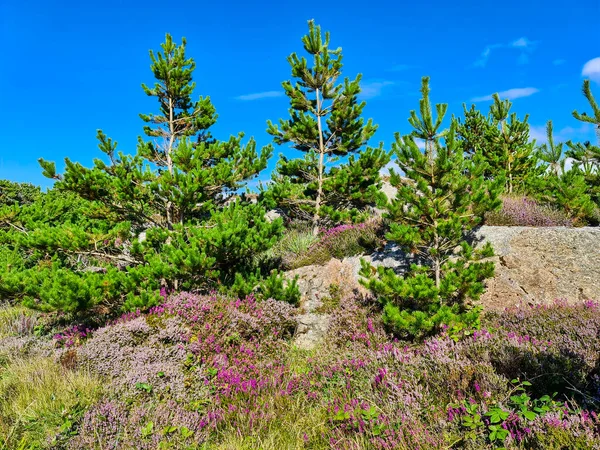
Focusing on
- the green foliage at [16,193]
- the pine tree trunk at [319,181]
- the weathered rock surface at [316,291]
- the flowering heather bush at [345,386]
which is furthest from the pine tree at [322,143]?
the green foliage at [16,193]

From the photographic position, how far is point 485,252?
536 cm

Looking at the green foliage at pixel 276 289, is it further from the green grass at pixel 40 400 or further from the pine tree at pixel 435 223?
the green grass at pixel 40 400

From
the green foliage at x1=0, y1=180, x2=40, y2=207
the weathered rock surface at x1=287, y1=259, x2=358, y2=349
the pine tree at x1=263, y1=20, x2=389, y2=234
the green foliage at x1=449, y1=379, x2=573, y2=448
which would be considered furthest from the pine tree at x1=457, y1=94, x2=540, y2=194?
the green foliage at x1=0, y1=180, x2=40, y2=207

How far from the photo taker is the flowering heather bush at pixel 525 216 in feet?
27.5

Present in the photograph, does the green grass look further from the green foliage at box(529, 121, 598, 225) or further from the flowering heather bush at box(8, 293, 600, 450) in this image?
the green foliage at box(529, 121, 598, 225)

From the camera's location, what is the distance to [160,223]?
860cm

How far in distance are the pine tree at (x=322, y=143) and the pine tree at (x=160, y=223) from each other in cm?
396

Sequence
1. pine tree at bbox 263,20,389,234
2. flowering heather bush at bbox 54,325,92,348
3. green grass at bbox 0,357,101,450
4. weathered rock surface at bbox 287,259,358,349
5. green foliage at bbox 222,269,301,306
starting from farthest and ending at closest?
pine tree at bbox 263,20,389,234 < green foliage at bbox 222,269,301,306 < weathered rock surface at bbox 287,259,358,349 < flowering heather bush at bbox 54,325,92,348 < green grass at bbox 0,357,101,450

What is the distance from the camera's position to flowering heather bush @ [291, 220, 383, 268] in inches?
336

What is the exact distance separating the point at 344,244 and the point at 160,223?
16.2 feet

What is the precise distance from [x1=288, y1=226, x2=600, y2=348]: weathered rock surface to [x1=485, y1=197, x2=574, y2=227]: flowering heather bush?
139 centimetres

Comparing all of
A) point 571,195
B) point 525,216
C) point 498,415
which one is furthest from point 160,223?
point 571,195

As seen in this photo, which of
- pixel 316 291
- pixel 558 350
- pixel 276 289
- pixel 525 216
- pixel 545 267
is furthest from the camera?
pixel 525 216

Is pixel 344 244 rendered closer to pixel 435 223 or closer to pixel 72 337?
pixel 435 223
